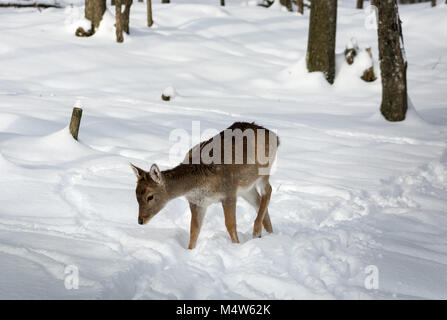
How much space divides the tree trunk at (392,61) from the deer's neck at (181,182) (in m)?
7.49

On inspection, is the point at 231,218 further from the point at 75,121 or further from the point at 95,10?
the point at 95,10

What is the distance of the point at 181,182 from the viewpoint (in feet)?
17.1

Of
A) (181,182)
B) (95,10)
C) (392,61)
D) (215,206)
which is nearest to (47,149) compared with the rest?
(215,206)

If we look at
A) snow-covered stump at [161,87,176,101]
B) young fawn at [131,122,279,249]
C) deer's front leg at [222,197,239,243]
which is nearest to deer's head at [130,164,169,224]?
young fawn at [131,122,279,249]

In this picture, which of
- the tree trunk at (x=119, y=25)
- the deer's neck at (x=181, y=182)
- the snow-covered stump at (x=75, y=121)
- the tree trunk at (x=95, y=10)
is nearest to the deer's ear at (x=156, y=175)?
the deer's neck at (x=181, y=182)

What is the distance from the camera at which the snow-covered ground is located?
4289 mm

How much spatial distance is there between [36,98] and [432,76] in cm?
1186

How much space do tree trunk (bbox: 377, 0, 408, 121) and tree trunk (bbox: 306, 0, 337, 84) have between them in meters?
3.38

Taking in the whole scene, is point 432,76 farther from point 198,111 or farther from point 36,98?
point 36,98

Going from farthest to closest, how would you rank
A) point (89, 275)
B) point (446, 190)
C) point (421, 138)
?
1. point (421, 138)
2. point (446, 190)
3. point (89, 275)

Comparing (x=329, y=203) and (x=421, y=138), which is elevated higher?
(x=329, y=203)

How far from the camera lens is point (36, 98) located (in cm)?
1143

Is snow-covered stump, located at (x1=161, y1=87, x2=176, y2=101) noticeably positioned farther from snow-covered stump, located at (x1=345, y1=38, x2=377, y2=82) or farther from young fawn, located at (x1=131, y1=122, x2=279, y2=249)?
young fawn, located at (x1=131, y1=122, x2=279, y2=249)
